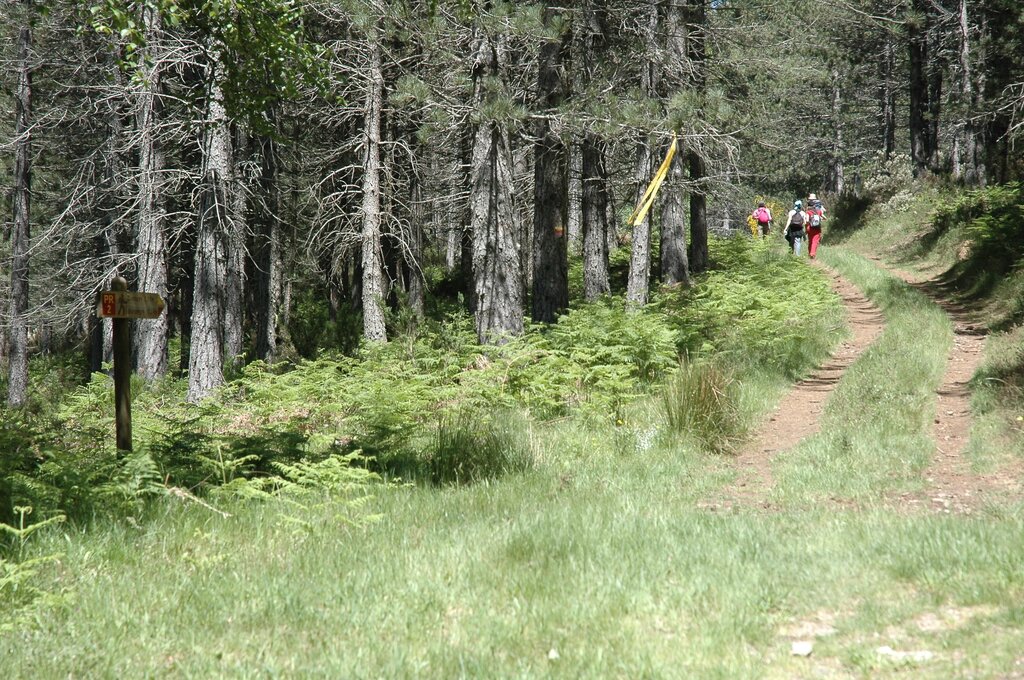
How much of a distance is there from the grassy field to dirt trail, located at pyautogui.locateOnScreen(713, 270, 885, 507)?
0.29 m

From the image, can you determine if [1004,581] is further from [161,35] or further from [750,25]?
[750,25]

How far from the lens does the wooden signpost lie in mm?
6477

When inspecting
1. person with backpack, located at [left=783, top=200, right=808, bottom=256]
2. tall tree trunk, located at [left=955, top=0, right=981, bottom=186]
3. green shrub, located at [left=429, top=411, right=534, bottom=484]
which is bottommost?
green shrub, located at [left=429, top=411, right=534, bottom=484]

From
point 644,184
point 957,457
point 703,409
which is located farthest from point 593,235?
point 957,457

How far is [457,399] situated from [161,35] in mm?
Result: 8769

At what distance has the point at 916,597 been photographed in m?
4.32

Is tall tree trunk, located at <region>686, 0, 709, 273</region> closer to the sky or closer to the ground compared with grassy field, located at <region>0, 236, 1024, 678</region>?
closer to the sky

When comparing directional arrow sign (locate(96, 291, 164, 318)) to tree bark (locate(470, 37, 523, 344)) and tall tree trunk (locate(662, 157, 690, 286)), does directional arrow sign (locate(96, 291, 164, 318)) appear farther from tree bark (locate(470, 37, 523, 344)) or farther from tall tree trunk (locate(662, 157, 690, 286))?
tall tree trunk (locate(662, 157, 690, 286))

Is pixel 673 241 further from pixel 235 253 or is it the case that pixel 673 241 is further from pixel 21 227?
pixel 21 227

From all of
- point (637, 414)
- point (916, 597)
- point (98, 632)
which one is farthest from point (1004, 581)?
point (637, 414)

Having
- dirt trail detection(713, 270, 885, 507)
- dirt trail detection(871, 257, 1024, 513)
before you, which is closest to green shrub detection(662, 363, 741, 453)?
dirt trail detection(713, 270, 885, 507)

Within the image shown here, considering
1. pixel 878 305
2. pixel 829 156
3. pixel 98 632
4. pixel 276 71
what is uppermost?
pixel 829 156

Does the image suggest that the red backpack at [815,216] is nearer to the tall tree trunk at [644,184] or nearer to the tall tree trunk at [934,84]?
the tall tree trunk at [644,184]

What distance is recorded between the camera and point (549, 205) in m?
14.1
